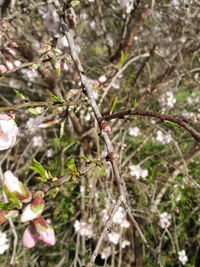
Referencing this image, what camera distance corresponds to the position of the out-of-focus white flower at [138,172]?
7.40 ft

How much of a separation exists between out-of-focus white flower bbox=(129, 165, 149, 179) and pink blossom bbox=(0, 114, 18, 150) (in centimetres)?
162

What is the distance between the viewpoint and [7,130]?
2.30 feet

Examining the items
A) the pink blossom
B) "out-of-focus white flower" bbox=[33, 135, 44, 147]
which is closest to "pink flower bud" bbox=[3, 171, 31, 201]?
the pink blossom

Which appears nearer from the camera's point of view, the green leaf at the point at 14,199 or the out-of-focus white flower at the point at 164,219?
the green leaf at the point at 14,199

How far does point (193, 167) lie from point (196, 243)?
0.73 m

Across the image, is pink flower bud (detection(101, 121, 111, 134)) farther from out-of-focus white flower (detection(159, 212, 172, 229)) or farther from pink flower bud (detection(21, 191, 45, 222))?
out-of-focus white flower (detection(159, 212, 172, 229))

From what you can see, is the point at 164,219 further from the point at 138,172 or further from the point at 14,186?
the point at 14,186

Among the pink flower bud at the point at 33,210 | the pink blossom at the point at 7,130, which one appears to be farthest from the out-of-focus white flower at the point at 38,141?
the pink flower bud at the point at 33,210

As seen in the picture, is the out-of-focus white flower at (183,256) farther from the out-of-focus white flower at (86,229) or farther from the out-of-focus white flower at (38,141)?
the out-of-focus white flower at (38,141)

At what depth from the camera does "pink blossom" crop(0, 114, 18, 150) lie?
0.70 meters

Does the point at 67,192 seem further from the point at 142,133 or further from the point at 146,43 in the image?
the point at 146,43

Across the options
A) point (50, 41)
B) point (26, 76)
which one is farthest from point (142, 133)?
point (50, 41)

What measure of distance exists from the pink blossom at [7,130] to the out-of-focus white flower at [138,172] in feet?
5.32

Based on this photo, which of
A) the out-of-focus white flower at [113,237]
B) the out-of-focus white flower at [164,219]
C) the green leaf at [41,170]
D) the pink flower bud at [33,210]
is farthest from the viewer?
the out-of-focus white flower at [164,219]
